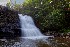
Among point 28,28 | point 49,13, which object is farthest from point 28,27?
point 49,13

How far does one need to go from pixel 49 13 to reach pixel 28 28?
7.17 feet

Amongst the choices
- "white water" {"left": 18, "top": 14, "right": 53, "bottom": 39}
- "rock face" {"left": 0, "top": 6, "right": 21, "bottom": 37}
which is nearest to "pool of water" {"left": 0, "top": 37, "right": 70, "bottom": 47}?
"rock face" {"left": 0, "top": 6, "right": 21, "bottom": 37}

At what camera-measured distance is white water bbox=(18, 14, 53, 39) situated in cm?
1659

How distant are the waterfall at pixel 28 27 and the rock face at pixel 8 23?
0.63 metres

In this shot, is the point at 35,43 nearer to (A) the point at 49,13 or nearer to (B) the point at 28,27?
(B) the point at 28,27

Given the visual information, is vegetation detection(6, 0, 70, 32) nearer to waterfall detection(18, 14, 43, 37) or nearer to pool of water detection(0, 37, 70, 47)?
waterfall detection(18, 14, 43, 37)

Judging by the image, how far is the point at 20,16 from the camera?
61.5 feet

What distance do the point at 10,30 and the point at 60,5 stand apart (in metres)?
5.17

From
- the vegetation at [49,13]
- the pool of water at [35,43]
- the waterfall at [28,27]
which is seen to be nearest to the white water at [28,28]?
the waterfall at [28,27]

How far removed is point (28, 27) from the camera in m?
18.0

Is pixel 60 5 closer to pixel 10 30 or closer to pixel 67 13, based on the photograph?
pixel 67 13

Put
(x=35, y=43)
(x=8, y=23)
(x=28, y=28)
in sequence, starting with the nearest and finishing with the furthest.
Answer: (x=35, y=43)
(x=8, y=23)
(x=28, y=28)

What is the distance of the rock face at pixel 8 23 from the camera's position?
1579 cm

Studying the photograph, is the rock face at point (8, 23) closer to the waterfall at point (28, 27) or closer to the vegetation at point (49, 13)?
the waterfall at point (28, 27)
